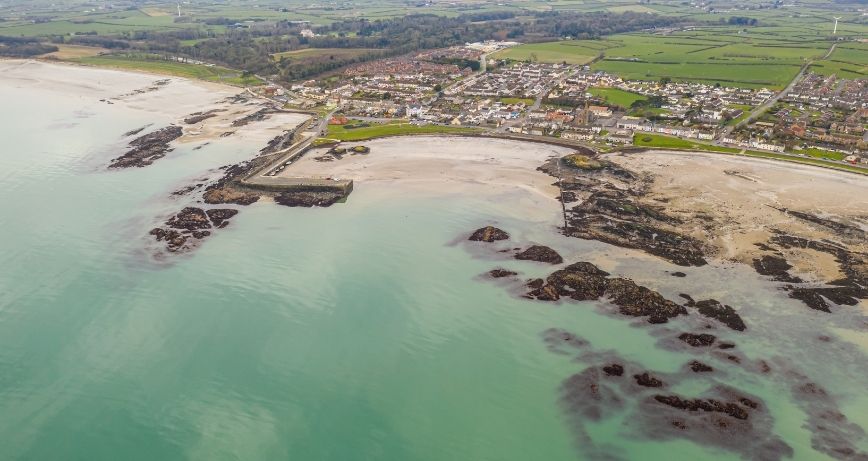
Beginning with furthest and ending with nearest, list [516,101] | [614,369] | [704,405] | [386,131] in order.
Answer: [516,101] < [386,131] < [614,369] < [704,405]

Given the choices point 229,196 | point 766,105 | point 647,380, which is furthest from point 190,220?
point 766,105

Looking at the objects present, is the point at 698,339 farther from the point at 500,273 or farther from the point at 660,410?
the point at 500,273

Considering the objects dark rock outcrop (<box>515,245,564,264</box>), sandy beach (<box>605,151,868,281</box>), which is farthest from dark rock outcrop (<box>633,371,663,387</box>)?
sandy beach (<box>605,151,868,281</box>)

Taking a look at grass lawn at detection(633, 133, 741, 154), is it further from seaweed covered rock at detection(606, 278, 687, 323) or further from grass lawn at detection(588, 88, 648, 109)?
seaweed covered rock at detection(606, 278, 687, 323)

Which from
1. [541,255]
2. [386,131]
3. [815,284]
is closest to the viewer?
[815,284]

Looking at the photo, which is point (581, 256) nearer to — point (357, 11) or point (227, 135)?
point (227, 135)

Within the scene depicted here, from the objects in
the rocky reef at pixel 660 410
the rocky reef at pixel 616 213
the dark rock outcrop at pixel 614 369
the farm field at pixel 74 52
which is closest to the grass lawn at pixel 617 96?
the rocky reef at pixel 616 213

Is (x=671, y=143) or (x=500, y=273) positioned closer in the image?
(x=500, y=273)
